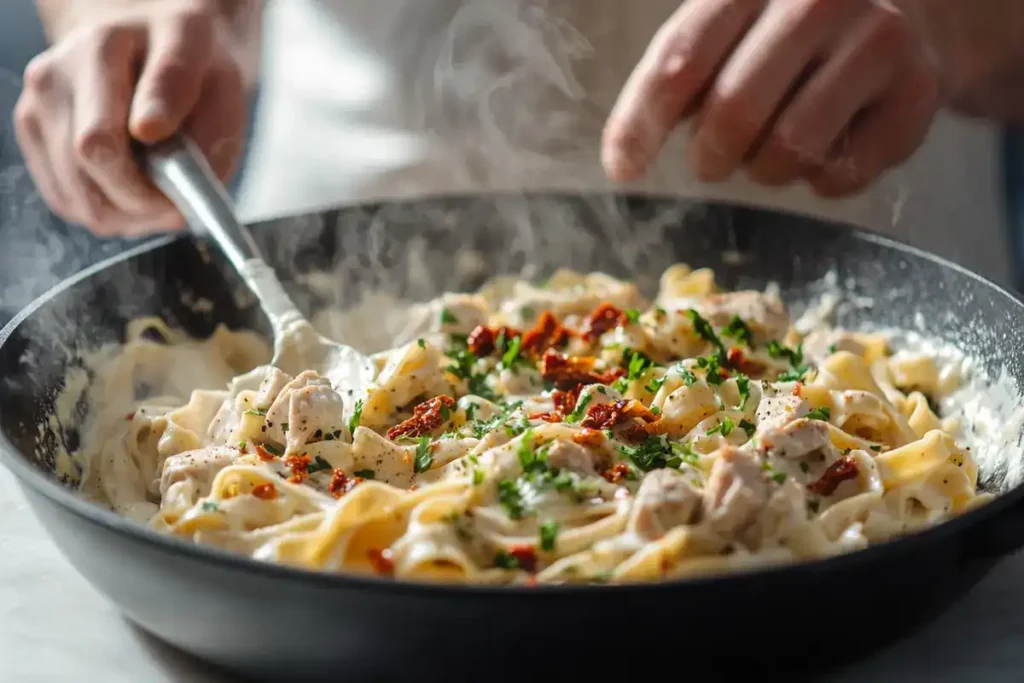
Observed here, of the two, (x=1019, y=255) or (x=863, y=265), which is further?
(x=1019, y=255)

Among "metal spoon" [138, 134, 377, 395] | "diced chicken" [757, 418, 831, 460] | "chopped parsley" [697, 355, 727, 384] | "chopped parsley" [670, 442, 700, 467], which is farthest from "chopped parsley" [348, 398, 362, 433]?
"diced chicken" [757, 418, 831, 460]

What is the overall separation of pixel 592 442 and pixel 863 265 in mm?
1363

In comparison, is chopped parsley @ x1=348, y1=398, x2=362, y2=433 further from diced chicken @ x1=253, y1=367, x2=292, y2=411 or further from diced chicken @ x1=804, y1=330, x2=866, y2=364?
diced chicken @ x1=804, y1=330, x2=866, y2=364

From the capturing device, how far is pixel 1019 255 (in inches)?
224

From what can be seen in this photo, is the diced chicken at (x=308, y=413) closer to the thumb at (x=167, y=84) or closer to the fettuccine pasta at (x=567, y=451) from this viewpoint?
the fettuccine pasta at (x=567, y=451)

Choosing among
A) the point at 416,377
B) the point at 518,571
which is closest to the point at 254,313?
the point at 416,377

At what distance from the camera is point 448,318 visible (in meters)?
3.18

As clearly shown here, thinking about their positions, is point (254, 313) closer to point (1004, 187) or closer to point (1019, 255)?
point (1004, 187)

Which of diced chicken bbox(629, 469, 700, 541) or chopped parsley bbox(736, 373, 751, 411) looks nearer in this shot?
diced chicken bbox(629, 469, 700, 541)

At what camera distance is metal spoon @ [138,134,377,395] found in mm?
2904

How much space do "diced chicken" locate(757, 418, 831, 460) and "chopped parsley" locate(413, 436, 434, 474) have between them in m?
0.71

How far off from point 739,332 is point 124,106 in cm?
190

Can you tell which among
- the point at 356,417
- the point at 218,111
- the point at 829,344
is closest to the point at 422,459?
the point at 356,417

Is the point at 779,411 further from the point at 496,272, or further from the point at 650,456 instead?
the point at 496,272
